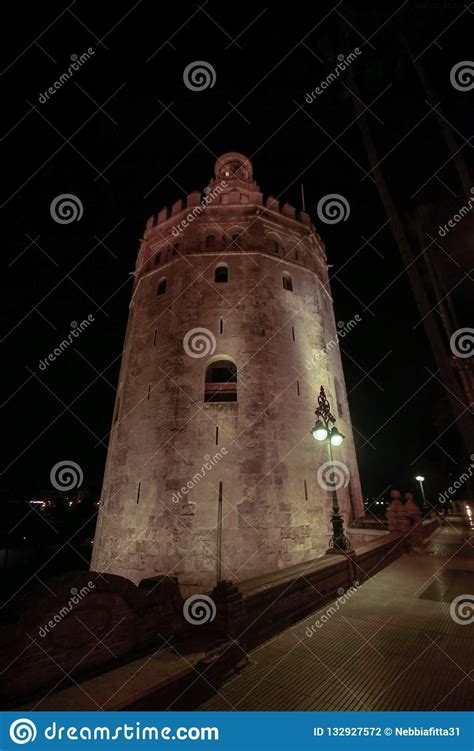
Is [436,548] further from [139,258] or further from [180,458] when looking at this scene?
[139,258]

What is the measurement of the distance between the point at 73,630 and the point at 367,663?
363 centimetres

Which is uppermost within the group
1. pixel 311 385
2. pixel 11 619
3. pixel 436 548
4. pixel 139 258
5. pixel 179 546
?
pixel 139 258

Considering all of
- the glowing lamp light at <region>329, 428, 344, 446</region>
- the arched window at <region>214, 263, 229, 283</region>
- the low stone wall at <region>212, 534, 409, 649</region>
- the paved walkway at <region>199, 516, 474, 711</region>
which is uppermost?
the arched window at <region>214, 263, 229, 283</region>

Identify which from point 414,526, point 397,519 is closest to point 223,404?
point 397,519

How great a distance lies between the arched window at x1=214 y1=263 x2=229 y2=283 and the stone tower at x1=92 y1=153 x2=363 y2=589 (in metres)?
0.05

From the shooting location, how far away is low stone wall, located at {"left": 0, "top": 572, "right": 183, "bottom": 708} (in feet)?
10.8

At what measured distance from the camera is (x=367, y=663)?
444 centimetres

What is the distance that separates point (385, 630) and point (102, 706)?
437 cm

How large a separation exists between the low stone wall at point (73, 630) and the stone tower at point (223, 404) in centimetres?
767

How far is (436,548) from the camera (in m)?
13.6

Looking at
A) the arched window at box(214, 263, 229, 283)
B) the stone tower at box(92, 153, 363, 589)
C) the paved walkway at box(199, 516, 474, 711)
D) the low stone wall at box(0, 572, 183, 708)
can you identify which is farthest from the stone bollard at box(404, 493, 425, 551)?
the arched window at box(214, 263, 229, 283)

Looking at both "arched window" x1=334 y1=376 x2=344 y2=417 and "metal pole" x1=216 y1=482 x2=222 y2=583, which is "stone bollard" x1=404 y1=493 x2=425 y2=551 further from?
"metal pole" x1=216 y1=482 x2=222 y2=583

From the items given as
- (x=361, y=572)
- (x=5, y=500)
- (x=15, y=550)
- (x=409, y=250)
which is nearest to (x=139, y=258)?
A: (x=409, y=250)

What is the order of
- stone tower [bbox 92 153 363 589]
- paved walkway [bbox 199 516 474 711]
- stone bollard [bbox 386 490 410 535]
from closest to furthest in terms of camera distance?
paved walkway [bbox 199 516 474 711] → stone tower [bbox 92 153 363 589] → stone bollard [bbox 386 490 410 535]
